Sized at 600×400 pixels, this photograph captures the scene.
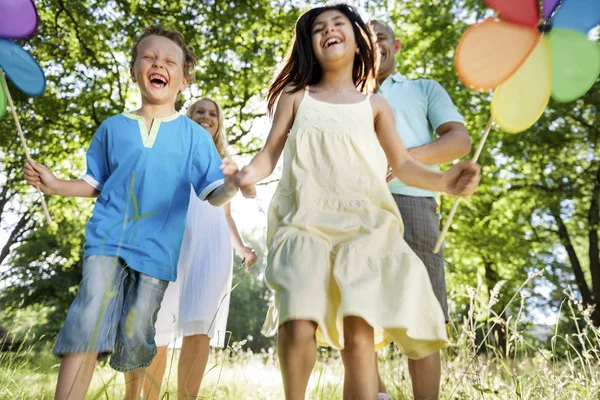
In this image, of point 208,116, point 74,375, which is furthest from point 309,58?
point 208,116

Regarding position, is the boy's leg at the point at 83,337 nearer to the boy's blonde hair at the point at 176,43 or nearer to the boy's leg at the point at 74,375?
the boy's leg at the point at 74,375

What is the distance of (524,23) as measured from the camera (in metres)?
2.38

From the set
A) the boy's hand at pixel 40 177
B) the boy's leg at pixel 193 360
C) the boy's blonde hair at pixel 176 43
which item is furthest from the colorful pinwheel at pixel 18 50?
the boy's leg at pixel 193 360

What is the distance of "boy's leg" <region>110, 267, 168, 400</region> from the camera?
8.66ft

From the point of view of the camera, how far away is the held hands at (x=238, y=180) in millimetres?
2344

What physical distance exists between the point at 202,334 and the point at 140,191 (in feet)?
3.36

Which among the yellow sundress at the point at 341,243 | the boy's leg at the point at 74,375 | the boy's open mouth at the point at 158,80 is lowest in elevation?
the boy's leg at the point at 74,375

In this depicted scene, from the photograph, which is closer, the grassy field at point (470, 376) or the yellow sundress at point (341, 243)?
the yellow sundress at point (341, 243)

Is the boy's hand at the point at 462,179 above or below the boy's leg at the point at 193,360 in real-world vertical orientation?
above

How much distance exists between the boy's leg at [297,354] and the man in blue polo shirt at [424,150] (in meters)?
0.98

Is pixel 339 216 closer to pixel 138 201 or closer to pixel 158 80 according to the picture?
pixel 138 201

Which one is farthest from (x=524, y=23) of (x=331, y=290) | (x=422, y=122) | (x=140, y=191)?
(x=140, y=191)

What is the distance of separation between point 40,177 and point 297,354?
1384 millimetres

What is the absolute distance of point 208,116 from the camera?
450 cm
